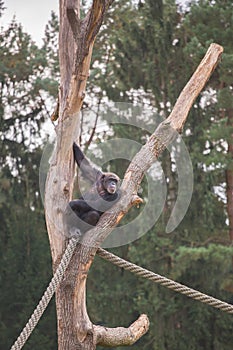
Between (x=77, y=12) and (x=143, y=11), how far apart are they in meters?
6.28

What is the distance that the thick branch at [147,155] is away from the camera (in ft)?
11.8

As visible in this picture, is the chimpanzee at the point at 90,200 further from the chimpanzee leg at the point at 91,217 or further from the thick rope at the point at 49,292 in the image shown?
the thick rope at the point at 49,292

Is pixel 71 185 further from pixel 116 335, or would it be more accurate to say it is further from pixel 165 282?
pixel 116 335

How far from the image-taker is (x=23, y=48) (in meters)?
10.9

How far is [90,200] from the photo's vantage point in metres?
4.02

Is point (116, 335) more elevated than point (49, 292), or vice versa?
point (49, 292)

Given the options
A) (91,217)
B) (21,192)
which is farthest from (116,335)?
(21,192)

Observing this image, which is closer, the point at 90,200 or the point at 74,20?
the point at 74,20

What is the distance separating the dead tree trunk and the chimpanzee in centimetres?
8

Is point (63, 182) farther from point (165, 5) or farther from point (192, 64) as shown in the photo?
point (165, 5)

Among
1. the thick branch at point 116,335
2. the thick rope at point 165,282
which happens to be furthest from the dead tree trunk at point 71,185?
the thick rope at point 165,282

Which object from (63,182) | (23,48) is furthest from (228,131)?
(63,182)

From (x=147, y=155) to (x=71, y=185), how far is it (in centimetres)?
49

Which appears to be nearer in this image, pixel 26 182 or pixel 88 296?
pixel 88 296
